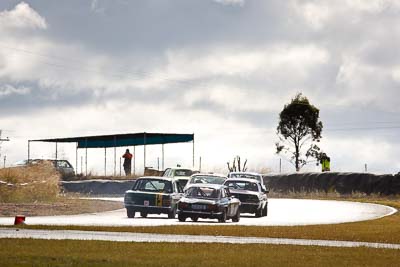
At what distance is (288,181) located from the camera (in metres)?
67.7

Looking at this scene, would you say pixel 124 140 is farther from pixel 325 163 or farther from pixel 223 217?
pixel 223 217

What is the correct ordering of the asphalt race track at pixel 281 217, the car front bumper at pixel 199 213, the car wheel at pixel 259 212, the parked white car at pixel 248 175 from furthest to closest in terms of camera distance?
the parked white car at pixel 248 175, the car wheel at pixel 259 212, the car front bumper at pixel 199 213, the asphalt race track at pixel 281 217

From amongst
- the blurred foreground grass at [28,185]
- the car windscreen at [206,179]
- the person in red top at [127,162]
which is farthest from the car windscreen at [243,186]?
the person in red top at [127,162]

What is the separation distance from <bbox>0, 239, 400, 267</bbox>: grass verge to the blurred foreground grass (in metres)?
24.2

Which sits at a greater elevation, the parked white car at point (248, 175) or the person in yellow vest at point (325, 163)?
the person in yellow vest at point (325, 163)

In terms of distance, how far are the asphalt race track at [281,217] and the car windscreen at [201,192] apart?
0.95 metres

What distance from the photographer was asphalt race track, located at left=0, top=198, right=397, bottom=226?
113 feet

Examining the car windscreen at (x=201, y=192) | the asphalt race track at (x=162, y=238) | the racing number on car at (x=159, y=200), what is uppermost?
the car windscreen at (x=201, y=192)

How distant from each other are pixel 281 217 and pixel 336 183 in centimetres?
2537

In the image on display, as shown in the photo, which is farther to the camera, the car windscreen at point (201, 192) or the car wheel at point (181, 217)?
the car windscreen at point (201, 192)

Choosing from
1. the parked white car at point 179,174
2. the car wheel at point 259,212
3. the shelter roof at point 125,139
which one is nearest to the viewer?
the car wheel at point 259,212

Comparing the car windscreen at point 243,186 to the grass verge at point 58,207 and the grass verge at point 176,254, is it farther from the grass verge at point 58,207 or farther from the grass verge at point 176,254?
the grass verge at point 176,254

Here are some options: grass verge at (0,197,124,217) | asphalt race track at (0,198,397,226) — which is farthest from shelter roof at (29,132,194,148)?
grass verge at (0,197,124,217)

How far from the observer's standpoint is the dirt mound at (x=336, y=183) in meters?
63.6
